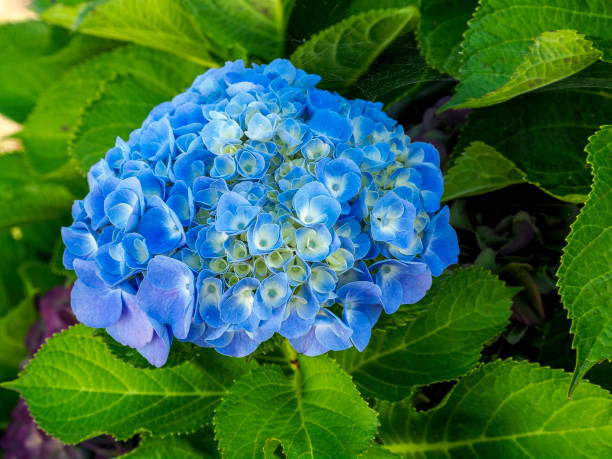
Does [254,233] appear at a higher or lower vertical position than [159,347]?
higher

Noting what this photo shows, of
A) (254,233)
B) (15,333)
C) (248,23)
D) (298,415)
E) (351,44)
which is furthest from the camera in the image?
(15,333)

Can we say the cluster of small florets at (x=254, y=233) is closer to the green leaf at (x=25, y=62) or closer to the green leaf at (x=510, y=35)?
the green leaf at (x=510, y=35)

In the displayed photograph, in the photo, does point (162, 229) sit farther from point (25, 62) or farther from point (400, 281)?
point (25, 62)

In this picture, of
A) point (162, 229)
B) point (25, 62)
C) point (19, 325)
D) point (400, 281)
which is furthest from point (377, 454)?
point (25, 62)

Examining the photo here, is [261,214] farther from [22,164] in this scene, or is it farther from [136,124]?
[22,164]

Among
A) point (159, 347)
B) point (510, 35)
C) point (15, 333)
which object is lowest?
point (15, 333)

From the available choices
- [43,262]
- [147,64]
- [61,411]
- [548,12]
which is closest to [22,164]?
[43,262]

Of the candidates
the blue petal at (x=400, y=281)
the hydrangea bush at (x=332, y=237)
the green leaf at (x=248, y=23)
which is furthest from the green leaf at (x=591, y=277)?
the green leaf at (x=248, y=23)
